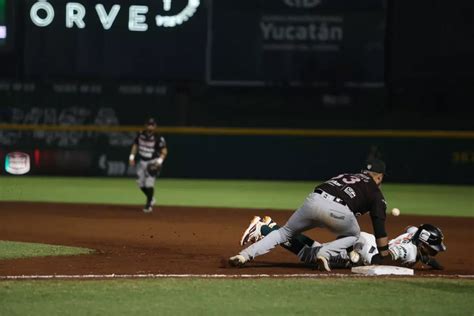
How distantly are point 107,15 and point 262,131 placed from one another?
4.43 metres

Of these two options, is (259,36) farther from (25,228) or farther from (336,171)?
(25,228)

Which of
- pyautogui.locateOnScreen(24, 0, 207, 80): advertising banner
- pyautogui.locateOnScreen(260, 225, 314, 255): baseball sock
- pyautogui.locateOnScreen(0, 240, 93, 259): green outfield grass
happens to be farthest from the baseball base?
pyautogui.locateOnScreen(24, 0, 207, 80): advertising banner

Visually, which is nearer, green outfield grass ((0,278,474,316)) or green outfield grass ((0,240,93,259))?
green outfield grass ((0,278,474,316))

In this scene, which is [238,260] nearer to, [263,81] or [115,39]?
[115,39]

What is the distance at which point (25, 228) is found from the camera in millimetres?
13516

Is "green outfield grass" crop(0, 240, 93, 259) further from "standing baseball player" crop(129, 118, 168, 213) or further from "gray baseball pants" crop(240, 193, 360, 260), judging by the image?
"standing baseball player" crop(129, 118, 168, 213)

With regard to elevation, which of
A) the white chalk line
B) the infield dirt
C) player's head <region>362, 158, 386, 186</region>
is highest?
player's head <region>362, 158, 386, 186</region>

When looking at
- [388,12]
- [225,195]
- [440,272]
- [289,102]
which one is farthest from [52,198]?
[440,272]

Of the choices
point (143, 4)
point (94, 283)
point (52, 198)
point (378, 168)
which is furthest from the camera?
point (143, 4)

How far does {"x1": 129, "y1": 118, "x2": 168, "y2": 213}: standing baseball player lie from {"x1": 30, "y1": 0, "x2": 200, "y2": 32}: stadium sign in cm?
552

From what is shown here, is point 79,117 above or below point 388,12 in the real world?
below

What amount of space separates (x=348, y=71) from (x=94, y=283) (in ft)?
49.6

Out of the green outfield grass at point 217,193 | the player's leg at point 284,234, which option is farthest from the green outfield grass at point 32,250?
the green outfield grass at point 217,193

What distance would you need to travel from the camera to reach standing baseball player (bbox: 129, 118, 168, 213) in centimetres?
1664
